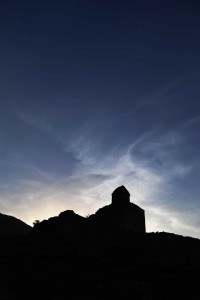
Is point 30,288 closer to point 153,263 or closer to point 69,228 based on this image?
point 153,263

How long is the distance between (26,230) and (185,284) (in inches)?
1841

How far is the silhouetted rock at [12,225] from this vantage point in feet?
194

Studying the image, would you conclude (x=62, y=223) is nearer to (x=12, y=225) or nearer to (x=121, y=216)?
(x=121, y=216)

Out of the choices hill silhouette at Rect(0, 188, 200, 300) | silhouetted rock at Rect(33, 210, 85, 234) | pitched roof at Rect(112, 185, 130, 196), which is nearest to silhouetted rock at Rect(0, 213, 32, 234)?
silhouetted rock at Rect(33, 210, 85, 234)

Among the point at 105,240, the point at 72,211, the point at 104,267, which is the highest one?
the point at 72,211

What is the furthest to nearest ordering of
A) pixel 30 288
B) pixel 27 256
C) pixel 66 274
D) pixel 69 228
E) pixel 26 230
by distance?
pixel 26 230 → pixel 69 228 → pixel 27 256 → pixel 66 274 → pixel 30 288

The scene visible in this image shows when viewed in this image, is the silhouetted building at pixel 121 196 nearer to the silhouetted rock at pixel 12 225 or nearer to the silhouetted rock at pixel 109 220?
the silhouetted rock at pixel 109 220

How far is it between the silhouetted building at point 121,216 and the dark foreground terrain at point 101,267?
7545 mm

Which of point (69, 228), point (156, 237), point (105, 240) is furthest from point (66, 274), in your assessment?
point (69, 228)

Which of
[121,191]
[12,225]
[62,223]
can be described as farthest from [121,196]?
[12,225]

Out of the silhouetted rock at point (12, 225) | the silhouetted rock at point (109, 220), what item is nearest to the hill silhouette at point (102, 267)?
the silhouetted rock at point (109, 220)

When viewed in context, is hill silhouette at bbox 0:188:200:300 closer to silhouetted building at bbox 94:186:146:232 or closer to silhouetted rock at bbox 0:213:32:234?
silhouetted building at bbox 94:186:146:232

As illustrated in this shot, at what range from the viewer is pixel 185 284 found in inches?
742

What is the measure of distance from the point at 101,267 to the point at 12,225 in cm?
4329
